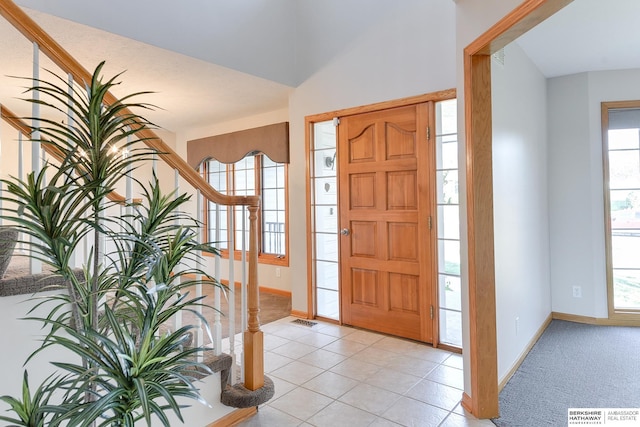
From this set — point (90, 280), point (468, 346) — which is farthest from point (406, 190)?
point (90, 280)

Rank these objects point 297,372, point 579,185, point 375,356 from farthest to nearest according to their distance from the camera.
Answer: point 579,185 → point 375,356 → point 297,372

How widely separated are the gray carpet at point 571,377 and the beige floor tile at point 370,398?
59 cm

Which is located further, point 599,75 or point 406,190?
point 599,75

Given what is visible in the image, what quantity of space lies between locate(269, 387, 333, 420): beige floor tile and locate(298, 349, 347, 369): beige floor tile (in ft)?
1.31

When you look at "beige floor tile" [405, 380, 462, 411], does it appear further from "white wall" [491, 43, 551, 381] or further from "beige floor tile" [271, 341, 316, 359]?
"beige floor tile" [271, 341, 316, 359]

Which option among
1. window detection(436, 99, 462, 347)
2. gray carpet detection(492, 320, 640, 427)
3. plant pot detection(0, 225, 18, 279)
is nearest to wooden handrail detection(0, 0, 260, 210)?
plant pot detection(0, 225, 18, 279)

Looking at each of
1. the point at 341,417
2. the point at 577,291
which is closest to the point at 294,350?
the point at 341,417

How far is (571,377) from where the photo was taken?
8.60ft

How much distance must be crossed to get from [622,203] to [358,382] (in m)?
3.12

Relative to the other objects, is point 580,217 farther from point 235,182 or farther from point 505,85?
point 235,182

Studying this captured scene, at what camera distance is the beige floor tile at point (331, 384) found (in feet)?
8.08

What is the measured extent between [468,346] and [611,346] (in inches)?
71.3

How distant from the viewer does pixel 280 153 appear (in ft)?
15.2
